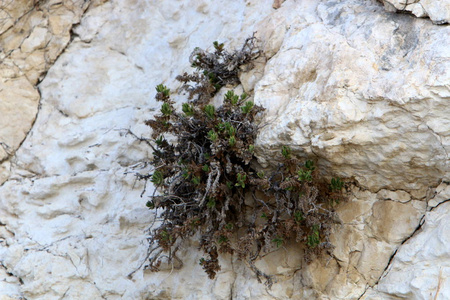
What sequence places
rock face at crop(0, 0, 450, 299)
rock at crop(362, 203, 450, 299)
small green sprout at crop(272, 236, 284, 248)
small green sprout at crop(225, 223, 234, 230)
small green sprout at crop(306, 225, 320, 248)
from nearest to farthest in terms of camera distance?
1. rock at crop(362, 203, 450, 299)
2. rock face at crop(0, 0, 450, 299)
3. small green sprout at crop(306, 225, 320, 248)
4. small green sprout at crop(272, 236, 284, 248)
5. small green sprout at crop(225, 223, 234, 230)

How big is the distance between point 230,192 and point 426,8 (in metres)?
1.78

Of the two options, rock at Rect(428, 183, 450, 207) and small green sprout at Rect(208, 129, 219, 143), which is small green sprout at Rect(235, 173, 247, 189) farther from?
rock at Rect(428, 183, 450, 207)

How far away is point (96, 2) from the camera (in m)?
5.29

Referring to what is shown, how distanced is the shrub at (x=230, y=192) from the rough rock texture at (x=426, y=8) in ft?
3.68

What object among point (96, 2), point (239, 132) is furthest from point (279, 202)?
point (96, 2)

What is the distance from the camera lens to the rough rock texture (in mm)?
3227

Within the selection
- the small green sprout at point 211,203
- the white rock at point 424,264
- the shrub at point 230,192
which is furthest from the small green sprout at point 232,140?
the white rock at point 424,264

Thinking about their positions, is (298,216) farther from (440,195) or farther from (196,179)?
(440,195)

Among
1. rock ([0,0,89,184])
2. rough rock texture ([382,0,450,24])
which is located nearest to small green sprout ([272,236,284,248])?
rough rock texture ([382,0,450,24])

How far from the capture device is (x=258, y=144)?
11.5ft

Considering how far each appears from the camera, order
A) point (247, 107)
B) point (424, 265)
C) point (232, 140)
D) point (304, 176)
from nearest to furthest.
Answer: point (424, 265), point (304, 176), point (232, 140), point (247, 107)

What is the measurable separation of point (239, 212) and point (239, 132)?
23.6 inches

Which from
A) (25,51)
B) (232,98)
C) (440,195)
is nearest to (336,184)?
(440,195)

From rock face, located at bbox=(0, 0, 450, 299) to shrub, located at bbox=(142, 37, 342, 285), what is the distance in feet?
0.45
